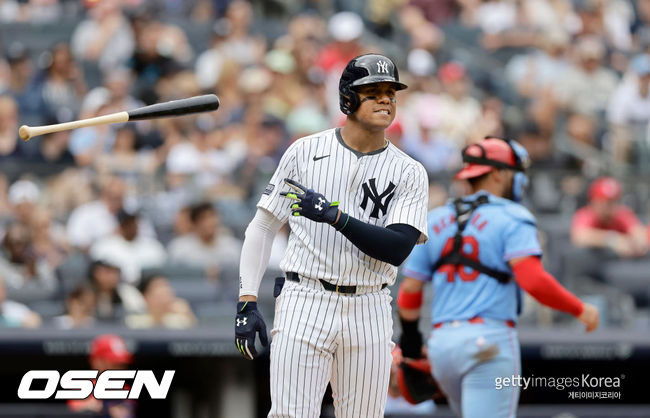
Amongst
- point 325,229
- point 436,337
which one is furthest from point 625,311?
point 325,229

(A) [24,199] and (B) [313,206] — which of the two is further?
(A) [24,199]

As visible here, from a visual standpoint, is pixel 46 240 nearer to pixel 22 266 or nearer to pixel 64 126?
pixel 22 266

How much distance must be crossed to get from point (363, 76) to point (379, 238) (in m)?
0.65

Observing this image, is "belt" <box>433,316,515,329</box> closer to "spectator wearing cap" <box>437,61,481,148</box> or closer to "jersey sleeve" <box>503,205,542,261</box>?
"jersey sleeve" <box>503,205,542,261</box>

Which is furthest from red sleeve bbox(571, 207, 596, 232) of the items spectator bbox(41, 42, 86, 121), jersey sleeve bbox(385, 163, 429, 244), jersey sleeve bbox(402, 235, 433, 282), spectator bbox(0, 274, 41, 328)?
jersey sleeve bbox(385, 163, 429, 244)

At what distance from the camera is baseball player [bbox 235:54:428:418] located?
15.2ft

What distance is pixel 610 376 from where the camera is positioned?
25.8ft

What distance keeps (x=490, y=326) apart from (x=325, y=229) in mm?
1276

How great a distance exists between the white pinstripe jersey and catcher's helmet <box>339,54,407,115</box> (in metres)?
0.18

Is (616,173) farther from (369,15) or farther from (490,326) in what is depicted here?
(490,326)

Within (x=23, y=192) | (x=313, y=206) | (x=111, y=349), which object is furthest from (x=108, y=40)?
(x=313, y=206)

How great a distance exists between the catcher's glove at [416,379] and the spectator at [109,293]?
275 cm

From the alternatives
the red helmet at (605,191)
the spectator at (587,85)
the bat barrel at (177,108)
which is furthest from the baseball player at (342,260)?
the spectator at (587,85)

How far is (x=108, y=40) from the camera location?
11734 mm
